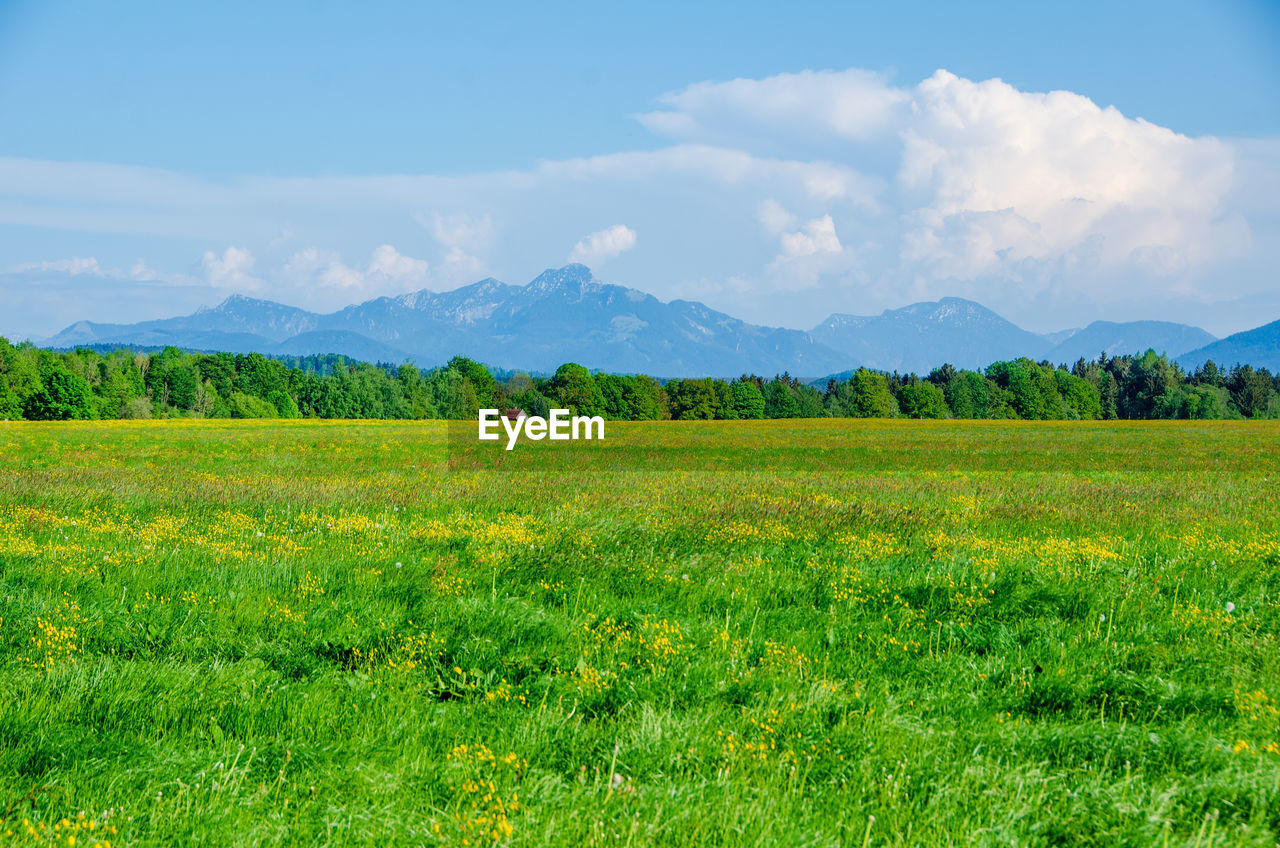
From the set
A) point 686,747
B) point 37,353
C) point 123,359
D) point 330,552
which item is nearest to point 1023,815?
point 686,747

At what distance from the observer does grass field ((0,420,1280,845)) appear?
413 cm

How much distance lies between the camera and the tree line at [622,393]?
11975 centimetres

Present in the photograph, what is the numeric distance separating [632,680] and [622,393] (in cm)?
11734

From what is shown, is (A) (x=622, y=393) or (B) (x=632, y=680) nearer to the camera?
(B) (x=632, y=680)

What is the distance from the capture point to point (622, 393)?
123 metres

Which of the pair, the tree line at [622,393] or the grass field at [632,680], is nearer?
the grass field at [632,680]

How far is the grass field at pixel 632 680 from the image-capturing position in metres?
4.13

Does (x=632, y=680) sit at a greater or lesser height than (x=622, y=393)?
lesser

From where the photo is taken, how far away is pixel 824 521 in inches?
506

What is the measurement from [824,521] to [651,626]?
21.8ft

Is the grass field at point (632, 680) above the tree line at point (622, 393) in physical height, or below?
below

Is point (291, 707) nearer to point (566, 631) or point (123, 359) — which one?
point (566, 631)

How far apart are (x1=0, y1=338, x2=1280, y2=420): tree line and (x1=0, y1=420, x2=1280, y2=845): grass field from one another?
103m

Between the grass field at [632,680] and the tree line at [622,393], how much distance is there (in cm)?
10251
